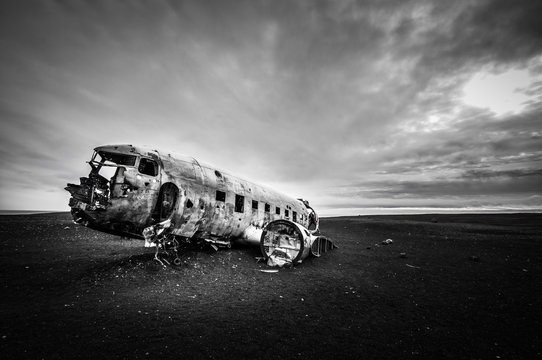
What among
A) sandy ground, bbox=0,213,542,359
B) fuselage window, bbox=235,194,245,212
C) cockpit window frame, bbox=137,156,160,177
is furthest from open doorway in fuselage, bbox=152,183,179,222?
fuselage window, bbox=235,194,245,212

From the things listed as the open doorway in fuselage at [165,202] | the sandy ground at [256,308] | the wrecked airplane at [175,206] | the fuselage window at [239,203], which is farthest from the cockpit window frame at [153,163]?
the fuselage window at [239,203]

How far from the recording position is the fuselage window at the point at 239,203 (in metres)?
13.5

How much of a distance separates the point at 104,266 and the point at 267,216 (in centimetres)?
920

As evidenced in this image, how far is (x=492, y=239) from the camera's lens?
68.9ft

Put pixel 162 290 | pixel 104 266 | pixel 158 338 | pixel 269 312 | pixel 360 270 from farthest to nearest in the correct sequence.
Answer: pixel 360 270
pixel 104 266
pixel 162 290
pixel 269 312
pixel 158 338

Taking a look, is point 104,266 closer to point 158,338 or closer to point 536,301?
point 158,338

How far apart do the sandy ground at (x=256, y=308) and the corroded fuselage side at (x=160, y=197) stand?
5.60ft

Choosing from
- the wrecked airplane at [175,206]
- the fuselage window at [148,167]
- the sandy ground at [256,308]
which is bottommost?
the sandy ground at [256,308]

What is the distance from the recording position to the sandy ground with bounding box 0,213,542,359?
5.21 m

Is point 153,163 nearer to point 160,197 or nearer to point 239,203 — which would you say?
point 160,197

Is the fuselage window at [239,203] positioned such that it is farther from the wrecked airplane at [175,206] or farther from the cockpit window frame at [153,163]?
the cockpit window frame at [153,163]

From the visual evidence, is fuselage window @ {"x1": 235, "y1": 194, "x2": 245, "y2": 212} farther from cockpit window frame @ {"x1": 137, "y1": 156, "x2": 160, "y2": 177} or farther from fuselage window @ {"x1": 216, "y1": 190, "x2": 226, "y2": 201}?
cockpit window frame @ {"x1": 137, "y1": 156, "x2": 160, "y2": 177}

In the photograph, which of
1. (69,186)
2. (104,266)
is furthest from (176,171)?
(104,266)

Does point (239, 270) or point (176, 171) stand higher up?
point (176, 171)
